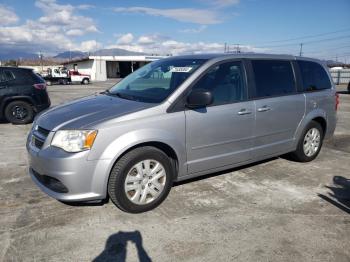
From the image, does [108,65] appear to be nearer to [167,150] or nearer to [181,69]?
[181,69]

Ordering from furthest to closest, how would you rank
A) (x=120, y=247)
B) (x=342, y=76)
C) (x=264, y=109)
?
(x=342, y=76)
(x=264, y=109)
(x=120, y=247)

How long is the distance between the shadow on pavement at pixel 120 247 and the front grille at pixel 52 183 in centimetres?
75

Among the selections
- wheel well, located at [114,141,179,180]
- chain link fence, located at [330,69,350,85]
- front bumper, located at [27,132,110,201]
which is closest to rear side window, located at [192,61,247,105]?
wheel well, located at [114,141,179,180]

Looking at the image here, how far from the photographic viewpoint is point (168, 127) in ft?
12.8

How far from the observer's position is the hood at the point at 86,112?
3.68 m

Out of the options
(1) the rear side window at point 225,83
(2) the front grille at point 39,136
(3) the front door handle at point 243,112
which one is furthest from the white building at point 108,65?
(2) the front grille at point 39,136

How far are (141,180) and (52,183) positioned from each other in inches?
37.7

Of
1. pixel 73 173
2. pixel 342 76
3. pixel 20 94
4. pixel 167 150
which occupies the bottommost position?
→ pixel 73 173

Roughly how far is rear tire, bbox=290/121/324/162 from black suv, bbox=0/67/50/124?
7.28 m

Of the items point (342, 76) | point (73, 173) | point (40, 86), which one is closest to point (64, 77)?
point (342, 76)

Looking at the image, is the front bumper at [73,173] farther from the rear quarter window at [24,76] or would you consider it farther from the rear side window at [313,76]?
the rear quarter window at [24,76]

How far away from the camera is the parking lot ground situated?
10.2ft

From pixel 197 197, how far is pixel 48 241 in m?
1.84

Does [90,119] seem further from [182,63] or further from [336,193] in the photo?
[336,193]
